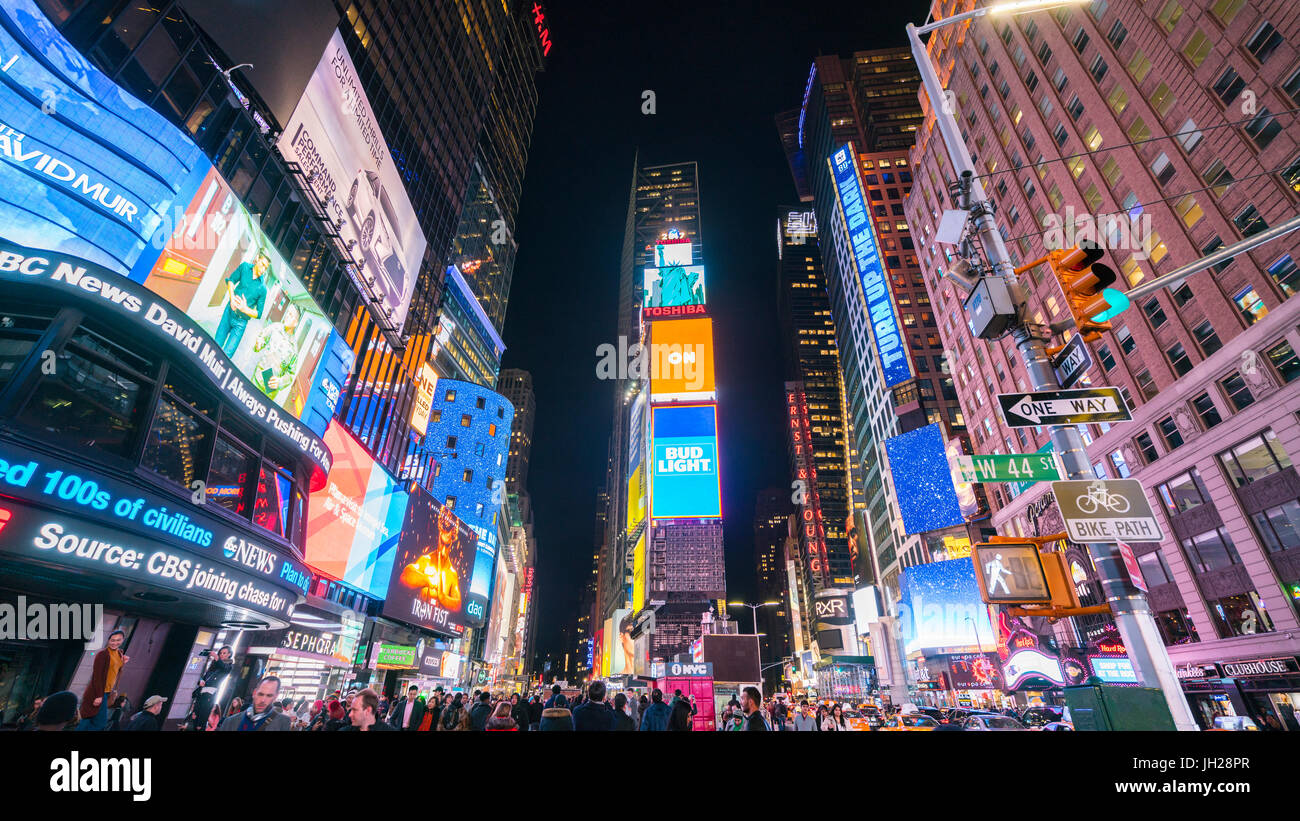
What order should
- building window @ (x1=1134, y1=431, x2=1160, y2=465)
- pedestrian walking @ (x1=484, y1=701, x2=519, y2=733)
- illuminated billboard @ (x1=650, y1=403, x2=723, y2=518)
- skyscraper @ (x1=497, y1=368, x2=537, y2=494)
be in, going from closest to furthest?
pedestrian walking @ (x1=484, y1=701, x2=519, y2=733) → building window @ (x1=1134, y1=431, x2=1160, y2=465) → illuminated billboard @ (x1=650, y1=403, x2=723, y2=518) → skyscraper @ (x1=497, y1=368, x2=537, y2=494)

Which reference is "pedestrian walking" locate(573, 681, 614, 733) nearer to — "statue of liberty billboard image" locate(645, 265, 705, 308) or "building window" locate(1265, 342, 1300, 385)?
"building window" locate(1265, 342, 1300, 385)

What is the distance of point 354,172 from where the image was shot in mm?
26281

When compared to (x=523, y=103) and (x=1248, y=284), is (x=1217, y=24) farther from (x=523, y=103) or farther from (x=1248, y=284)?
(x=523, y=103)

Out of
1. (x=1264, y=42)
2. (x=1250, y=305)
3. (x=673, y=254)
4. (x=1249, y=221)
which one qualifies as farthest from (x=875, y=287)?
(x=673, y=254)

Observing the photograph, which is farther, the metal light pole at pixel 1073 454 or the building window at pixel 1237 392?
the building window at pixel 1237 392

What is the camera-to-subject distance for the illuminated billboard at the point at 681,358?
6719 centimetres

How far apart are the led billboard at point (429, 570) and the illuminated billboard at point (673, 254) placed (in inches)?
2454

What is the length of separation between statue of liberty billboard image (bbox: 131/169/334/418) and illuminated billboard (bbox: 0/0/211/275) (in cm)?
83

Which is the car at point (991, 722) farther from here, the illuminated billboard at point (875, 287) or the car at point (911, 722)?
the illuminated billboard at point (875, 287)

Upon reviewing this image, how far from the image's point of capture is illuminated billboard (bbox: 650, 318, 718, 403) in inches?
2645

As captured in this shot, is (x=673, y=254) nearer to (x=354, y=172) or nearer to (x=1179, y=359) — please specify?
(x=354, y=172)

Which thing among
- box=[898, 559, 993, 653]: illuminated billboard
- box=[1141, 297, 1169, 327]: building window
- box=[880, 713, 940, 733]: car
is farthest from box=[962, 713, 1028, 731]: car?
box=[898, 559, 993, 653]: illuminated billboard

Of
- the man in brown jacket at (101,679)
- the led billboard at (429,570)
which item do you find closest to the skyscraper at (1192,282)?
the man in brown jacket at (101,679)

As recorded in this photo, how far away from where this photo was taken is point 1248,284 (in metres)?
26.8
